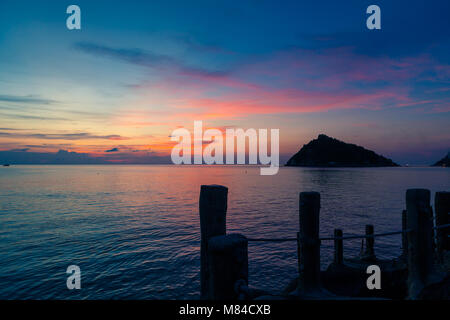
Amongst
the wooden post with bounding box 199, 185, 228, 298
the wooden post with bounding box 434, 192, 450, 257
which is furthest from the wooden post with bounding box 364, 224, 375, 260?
the wooden post with bounding box 199, 185, 228, 298

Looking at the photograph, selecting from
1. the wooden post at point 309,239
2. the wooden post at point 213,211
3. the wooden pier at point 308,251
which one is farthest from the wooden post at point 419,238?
the wooden post at point 213,211

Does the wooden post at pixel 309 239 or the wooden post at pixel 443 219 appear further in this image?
the wooden post at pixel 443 219

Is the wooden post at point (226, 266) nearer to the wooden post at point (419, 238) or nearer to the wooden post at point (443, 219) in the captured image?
the wooden post at point (419, 238)

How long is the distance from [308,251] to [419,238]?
2561 millimetres

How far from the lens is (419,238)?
18.4 ft

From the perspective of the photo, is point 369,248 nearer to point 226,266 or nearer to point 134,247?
point 226,266

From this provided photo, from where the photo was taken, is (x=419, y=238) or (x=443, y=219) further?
(x=443, y=219)

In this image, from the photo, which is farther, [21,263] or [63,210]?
[63,210]

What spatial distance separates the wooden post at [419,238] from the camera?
5566 millimetres

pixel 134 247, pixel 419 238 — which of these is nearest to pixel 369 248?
pixel 419 238

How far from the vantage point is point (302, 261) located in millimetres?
5316

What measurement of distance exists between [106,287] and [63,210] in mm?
22900

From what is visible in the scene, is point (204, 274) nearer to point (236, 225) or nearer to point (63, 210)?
point (236, 225)
